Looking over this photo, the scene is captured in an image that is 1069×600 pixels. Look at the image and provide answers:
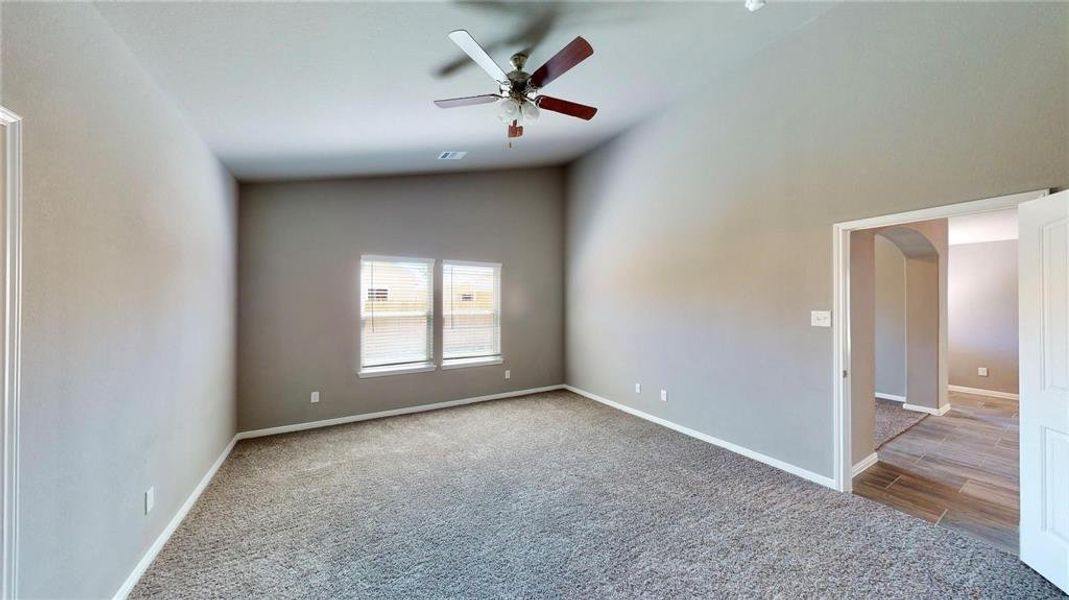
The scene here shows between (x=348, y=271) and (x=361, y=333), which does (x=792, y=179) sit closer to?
(x=348, y=271)

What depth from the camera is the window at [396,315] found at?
15.6ft

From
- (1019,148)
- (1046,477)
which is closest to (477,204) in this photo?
(1019,148)

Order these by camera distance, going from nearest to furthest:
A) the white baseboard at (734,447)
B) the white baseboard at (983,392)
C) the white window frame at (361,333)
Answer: the white baseboard at (734,447), the white window frame at (361,333), the white baseboard at (983,392)

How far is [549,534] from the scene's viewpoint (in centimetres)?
241

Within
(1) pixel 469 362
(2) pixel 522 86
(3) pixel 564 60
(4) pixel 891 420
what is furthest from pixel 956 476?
(1) pixel 469 362

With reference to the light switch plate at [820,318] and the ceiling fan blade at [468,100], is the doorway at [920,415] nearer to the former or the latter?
the light switch plate at [820,318]

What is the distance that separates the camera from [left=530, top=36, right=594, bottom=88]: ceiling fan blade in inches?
82.2

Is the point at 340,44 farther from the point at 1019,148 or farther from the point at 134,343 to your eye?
the point at 1019,148

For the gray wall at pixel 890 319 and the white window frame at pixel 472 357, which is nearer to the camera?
the white window frame at pixel 472 357

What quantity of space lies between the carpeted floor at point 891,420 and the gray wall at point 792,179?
63.7 inches

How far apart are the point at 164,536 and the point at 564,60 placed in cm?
353

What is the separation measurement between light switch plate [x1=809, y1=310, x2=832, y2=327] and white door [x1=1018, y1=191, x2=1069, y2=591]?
94 cm

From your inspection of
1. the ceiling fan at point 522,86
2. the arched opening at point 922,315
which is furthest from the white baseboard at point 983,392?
the ceiling fan at point 522,86

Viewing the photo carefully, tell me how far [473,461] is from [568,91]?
3.24m
